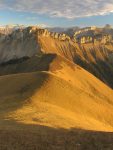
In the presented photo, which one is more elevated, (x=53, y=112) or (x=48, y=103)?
(x=53, y=112)

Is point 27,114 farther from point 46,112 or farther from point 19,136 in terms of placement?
point 19,136

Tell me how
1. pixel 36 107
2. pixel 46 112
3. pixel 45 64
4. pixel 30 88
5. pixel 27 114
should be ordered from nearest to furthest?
1. pixel 27 114
2. pixel 46 112
3. pixel 36 107
4. pixel 30 88
5. pixel 45 64

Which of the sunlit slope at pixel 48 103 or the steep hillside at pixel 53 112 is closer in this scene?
the steep hillside at pixel 53 112

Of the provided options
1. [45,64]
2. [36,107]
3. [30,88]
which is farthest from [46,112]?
[45,64]

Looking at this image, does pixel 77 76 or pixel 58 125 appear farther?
pixel 77 76

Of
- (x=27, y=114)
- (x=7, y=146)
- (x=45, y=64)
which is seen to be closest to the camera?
(x=7, y=146)

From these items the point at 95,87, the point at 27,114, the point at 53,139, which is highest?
the point at 53,139

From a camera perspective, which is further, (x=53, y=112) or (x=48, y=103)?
(x=48, y=103)

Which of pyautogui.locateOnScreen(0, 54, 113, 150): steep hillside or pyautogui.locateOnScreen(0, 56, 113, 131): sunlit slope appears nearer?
pyautogui.locateOnScreen(0, 54, 113, 150): steep hillside

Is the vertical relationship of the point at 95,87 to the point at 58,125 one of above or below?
below
